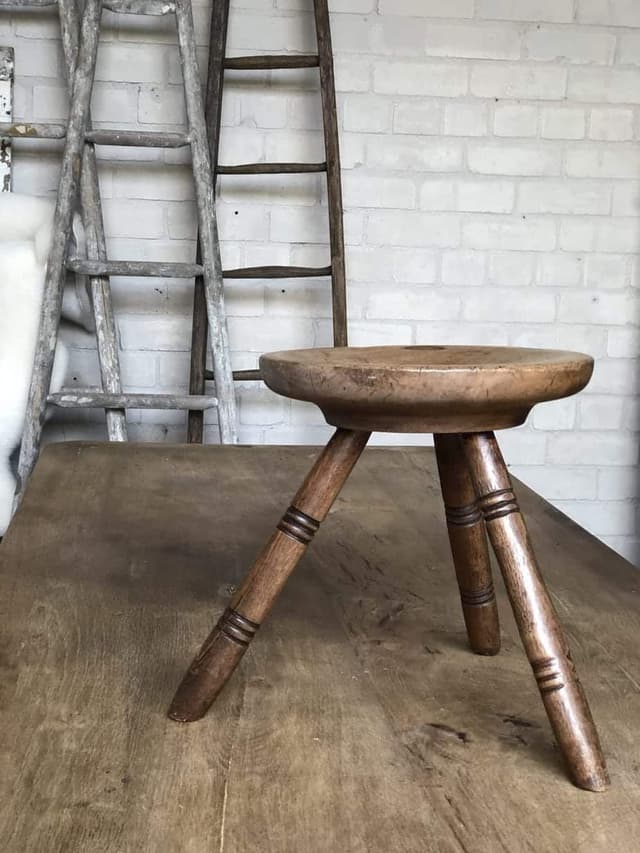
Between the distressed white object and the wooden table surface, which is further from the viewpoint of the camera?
the distressed white object

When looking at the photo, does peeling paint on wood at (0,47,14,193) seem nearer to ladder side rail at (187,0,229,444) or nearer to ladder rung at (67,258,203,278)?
ladder rung at (67,258,203,278)

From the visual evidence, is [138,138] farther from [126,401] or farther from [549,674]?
[549,674]

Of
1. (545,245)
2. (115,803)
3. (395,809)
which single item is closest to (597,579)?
(395,809)

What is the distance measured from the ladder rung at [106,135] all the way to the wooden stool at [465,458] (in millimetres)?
1831

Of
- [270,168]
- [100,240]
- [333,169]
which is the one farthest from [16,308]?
[333,169]

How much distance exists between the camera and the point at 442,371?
776mm

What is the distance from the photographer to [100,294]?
2688mm

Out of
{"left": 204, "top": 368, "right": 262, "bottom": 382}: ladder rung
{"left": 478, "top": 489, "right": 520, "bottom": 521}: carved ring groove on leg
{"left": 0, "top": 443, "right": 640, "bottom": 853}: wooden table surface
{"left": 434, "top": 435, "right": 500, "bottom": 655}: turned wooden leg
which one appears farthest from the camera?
{"left": 204, "top": 368, "right": 262, "bottom": 382}: ladder rung

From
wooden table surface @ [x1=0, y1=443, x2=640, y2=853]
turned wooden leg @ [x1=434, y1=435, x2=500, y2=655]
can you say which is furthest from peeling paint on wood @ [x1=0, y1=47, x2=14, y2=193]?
turned wooden leg @ [x1=434, y1=435, x2=500, y2=655]

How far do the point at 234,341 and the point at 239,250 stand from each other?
0.26 metres

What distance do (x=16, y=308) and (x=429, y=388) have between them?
6.64 feet

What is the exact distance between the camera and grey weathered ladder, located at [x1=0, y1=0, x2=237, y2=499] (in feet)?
8.41

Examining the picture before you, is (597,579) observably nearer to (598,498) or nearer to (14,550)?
(14,550)

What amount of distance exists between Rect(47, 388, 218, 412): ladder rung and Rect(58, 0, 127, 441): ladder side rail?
0.06 m
